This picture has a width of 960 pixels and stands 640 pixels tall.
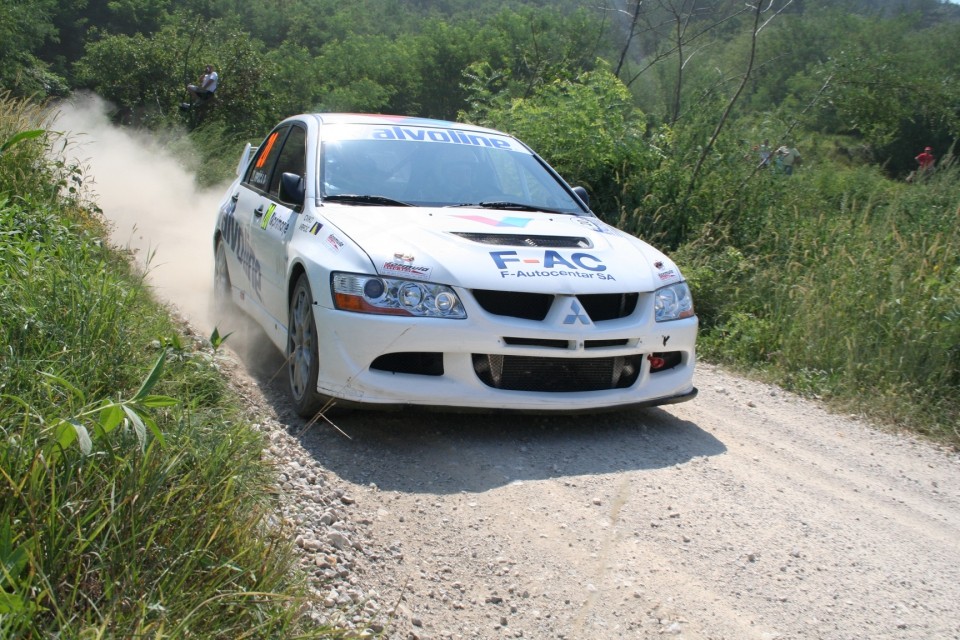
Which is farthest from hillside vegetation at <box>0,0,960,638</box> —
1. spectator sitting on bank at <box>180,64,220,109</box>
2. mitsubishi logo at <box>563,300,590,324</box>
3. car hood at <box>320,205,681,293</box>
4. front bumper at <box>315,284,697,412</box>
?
mitsubishi logo at <box>563,300,590,324</box>

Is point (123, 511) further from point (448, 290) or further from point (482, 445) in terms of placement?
point (482, 445)

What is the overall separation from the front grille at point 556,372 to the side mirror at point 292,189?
5.32ft

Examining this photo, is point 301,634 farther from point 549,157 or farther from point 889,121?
point 889,121

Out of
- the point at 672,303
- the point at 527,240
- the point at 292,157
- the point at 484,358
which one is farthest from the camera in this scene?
the point at 292,157

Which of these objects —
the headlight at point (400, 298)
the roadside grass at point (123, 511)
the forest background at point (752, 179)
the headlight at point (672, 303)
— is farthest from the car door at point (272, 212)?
the forest background at point (752, 179)

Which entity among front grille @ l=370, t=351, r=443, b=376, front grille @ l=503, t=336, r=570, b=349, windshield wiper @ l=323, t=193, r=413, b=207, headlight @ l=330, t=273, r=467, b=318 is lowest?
front grille @ l=370, t=351, r=443, b=376

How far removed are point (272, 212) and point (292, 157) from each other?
0.49 meters

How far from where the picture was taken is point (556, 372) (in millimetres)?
5000

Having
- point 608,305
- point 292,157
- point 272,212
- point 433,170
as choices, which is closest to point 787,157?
point 433,170

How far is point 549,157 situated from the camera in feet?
34.6

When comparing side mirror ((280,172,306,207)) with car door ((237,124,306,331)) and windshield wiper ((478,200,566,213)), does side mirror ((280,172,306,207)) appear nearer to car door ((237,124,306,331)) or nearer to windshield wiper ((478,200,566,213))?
car door ((237,124,306,331))

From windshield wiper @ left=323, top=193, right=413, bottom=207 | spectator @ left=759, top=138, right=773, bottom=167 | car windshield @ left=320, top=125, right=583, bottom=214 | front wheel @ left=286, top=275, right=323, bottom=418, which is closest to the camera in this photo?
front wheel @ left=286, top=275, right=323, bottom=418

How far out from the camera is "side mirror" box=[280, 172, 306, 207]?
5695 millimetres

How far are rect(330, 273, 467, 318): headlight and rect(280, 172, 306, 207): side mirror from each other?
1141 millimetres
